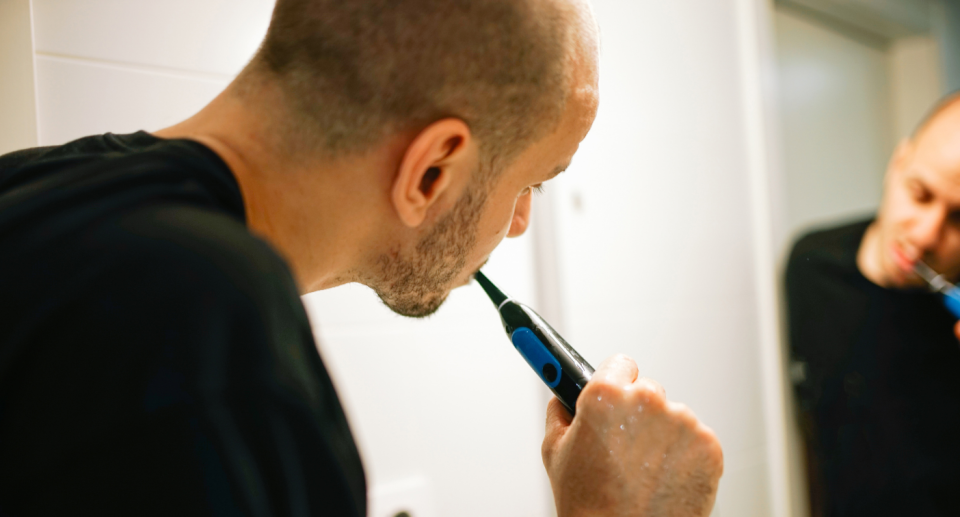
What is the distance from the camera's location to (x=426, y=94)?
1.42 ft

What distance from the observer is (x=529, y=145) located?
50cm

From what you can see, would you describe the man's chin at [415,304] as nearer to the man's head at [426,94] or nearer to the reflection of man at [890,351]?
the man's head at [426,94]

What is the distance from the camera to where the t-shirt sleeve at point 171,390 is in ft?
0.77

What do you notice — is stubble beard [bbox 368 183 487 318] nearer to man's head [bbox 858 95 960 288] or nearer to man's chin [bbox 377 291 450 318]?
man's chin [bbox 377 291 450 318]

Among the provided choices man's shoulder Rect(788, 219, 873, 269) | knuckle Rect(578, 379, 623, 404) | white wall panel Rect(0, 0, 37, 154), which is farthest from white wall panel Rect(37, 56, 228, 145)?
man's shoulder Rect(788, 219, 873, 269)

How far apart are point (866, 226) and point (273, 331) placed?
1307 millimetres

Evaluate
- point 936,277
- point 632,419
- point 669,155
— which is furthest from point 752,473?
point 632,419

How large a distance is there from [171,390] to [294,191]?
0.21 meters

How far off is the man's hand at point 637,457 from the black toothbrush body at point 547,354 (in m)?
0.05

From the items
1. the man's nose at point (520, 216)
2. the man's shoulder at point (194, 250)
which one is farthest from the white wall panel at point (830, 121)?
the man's shoulder at point (194, 250)

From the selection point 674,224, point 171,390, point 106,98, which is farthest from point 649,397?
point 674,224

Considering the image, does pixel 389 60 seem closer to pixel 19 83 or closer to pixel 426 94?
pixel 426 94

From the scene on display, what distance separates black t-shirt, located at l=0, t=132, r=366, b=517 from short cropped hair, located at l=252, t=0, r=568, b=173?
169 millimetres

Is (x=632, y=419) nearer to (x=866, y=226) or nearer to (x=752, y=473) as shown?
(x=752, y=473)
